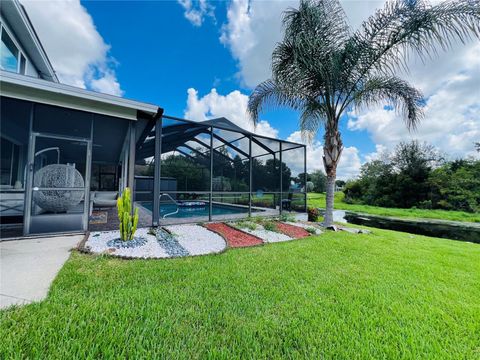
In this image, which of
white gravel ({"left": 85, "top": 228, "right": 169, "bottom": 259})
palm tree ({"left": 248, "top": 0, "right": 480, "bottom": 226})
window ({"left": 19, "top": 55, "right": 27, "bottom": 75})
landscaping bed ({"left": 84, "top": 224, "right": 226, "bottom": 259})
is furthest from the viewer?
window ({"left": 19, "top": 55, "right": 27, "bottom": 75})

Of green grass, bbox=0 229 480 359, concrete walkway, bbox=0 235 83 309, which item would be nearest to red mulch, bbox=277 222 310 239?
green grass, bbox=0 229 480 359

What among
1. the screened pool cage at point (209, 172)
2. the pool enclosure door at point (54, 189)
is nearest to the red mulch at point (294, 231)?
the screened pool cage at point (209, 172)

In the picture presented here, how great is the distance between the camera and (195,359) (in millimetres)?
1652

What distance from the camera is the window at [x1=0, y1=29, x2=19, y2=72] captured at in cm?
586

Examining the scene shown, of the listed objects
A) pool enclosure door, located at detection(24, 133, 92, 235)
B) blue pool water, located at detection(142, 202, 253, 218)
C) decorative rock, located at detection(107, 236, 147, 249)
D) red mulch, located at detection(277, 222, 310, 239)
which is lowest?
red mulch, located at detection(277, 222, 310, 239)

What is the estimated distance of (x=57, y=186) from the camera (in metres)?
5.08

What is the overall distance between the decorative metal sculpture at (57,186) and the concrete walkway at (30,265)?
81cm

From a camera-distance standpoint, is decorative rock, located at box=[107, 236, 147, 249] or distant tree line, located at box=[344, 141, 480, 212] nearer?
decorative rock, located at box=[107, 236, 147, 249]

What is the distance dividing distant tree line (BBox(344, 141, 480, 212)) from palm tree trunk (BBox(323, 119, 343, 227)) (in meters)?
20.4

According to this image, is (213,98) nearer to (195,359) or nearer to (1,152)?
(1,152)

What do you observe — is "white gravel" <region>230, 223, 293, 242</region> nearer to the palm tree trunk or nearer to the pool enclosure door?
the palm tree trunk

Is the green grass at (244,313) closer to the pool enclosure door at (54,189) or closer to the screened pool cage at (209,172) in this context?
the pool enclosure door at (54,189)

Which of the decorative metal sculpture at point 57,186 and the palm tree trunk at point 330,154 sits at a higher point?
the palm tree trunk at point 330,154

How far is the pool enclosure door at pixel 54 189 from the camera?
4750mm
